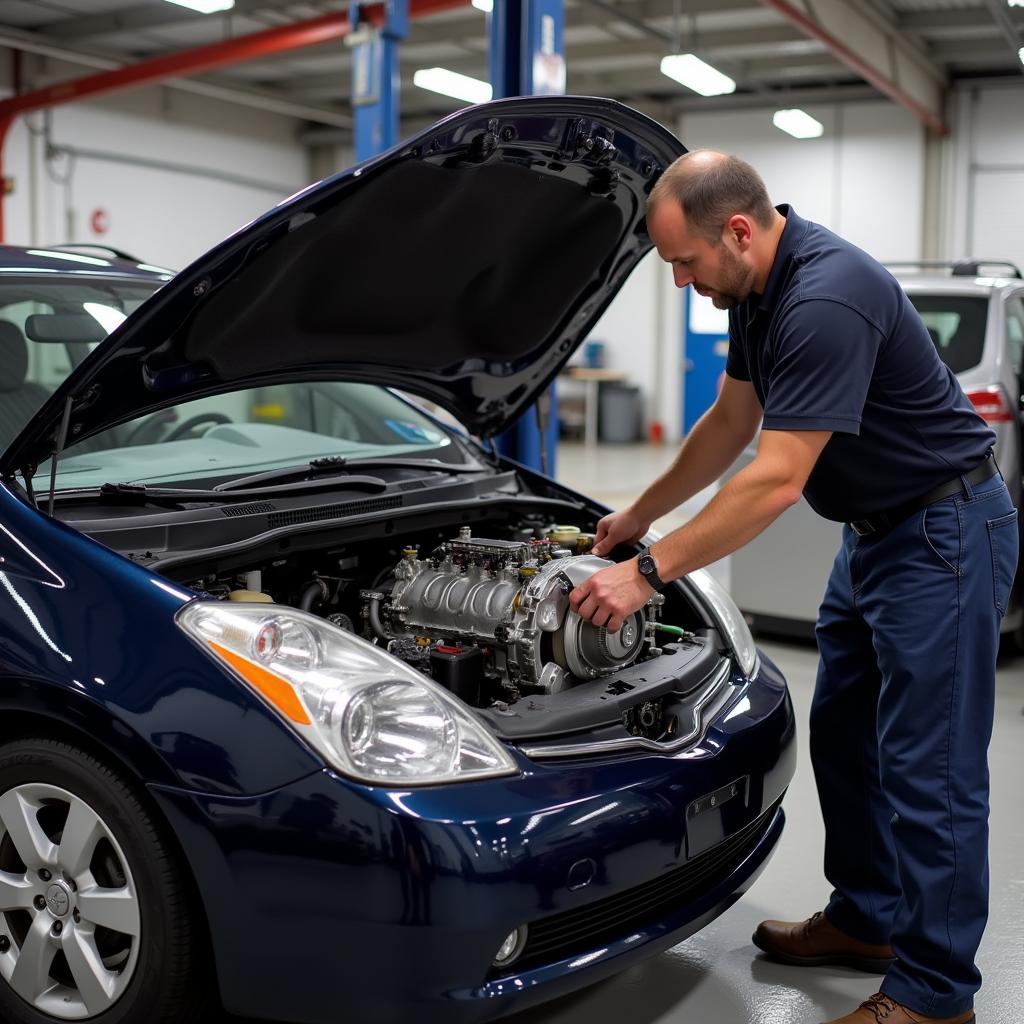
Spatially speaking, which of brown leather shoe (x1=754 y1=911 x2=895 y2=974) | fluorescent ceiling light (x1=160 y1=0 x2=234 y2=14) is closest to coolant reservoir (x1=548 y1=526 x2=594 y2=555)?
brown leather shoe (x1=754 y1=911 x2=895 y2=974)

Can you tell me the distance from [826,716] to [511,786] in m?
0.91

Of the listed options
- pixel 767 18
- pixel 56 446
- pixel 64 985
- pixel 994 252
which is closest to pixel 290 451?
pixel 56 446

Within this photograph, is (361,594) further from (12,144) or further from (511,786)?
(12,144)

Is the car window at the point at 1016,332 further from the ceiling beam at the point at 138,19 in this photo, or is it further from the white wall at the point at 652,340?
the white wall at the point at 652,340

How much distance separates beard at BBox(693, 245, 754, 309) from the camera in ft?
6.81

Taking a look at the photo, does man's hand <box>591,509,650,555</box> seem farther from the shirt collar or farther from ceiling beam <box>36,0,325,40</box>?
ceiling beam <box>36,0,325,40</box>

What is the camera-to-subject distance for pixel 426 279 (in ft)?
8.70

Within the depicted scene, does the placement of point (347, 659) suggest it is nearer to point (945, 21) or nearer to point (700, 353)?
point (945, 21)

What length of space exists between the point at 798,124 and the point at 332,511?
40.3 feet

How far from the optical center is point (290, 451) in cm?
287

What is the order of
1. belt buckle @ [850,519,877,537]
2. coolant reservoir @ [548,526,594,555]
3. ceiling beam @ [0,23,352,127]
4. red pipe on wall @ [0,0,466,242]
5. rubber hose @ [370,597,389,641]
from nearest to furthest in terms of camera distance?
belt buckle @ [850,519,877,537]
rubber hose @ [370,597,389,641]
coolant reservoir @ [548,526,594,555]
red pipe on wall @ [0,0,466,242]
ceiling beam @ [0,23,352,127]

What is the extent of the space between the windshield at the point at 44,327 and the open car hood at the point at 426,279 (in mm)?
424

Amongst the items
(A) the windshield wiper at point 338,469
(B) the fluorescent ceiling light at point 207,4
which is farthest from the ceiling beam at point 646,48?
(A) the windshield wiper at point 338,469

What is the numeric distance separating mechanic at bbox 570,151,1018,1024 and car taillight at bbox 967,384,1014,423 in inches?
91.1
